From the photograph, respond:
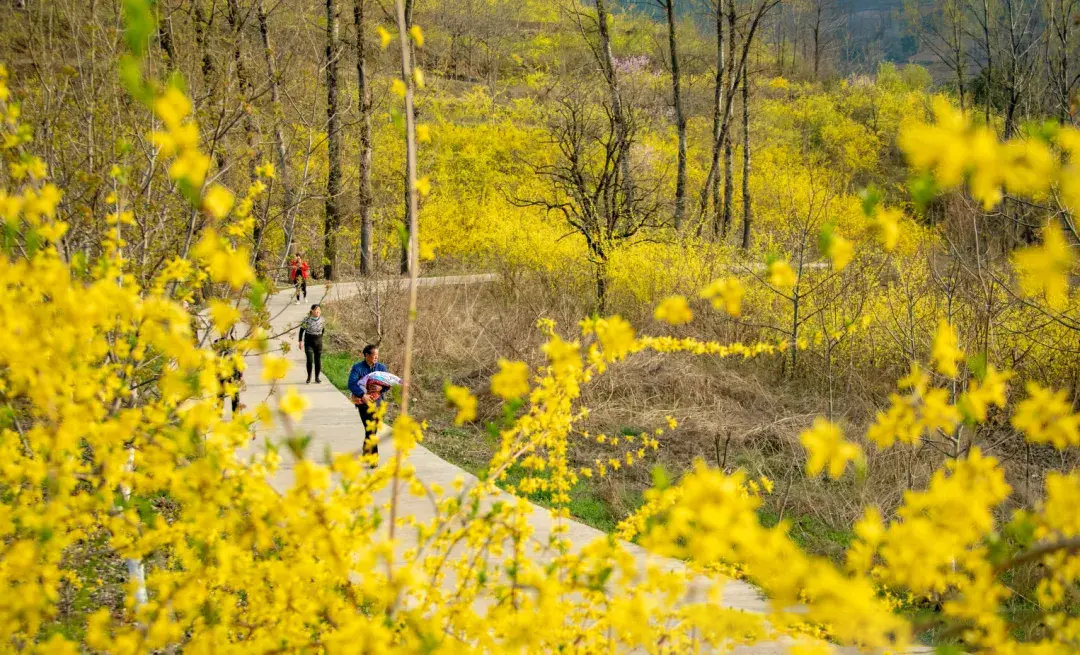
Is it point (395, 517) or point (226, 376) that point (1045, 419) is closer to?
point (395, 517)

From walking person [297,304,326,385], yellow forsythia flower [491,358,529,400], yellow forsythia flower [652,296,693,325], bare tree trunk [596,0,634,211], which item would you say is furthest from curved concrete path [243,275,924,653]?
bare tree trunk [596,0,634,211]

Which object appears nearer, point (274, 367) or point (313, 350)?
point (274, 367)

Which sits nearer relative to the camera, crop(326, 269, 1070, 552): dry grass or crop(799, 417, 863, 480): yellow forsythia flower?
crop(799, 417, 863, 480): yellow forsythia flower

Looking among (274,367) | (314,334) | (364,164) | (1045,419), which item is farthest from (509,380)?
(364,164)

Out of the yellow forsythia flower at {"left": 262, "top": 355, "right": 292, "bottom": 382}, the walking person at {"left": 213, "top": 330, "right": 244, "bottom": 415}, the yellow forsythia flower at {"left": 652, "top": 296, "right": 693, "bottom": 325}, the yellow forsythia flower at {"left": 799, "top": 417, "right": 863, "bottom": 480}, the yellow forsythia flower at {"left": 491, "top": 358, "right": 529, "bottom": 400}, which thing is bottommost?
the walking person at {"left": 213, "top": 330, "right": 244, "bottom": 415}

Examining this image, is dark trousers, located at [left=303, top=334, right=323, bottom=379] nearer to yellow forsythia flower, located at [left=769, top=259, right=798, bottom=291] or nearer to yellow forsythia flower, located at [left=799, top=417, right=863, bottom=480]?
yellow forsythia flower, located at [left=769, top=259, right=798, bottom=291]

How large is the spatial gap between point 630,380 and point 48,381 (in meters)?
8.30

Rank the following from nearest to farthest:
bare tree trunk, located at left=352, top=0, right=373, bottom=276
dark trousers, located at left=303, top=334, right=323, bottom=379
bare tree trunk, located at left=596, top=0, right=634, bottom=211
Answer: dark trousers, located at left=303, top=334, right=323, bottom=379 → bare tree trunk, located at left=596, top=0, right=634, bottom=211 → bare tree trunk, located at left=352, top=0, right=373, bottom=276

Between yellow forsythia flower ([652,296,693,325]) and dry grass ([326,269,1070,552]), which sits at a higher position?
yellow forsythia flower ([652,296,693,325])

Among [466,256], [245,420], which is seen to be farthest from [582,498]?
[466,256]

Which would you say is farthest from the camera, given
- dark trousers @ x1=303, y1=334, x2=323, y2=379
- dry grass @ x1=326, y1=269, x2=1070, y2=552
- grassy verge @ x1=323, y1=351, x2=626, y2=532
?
dark trousers @ x1=303, y1=334, x2=323, y2=379

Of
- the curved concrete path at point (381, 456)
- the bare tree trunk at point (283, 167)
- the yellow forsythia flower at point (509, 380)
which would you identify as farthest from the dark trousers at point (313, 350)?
the yellow forsythia flower at point (509, 380)

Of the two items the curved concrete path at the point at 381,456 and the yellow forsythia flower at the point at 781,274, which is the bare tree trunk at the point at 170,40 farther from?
the yellow forsythia flower at the point at 781,274

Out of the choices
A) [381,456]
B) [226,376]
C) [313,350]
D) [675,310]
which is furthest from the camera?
[313,350]
